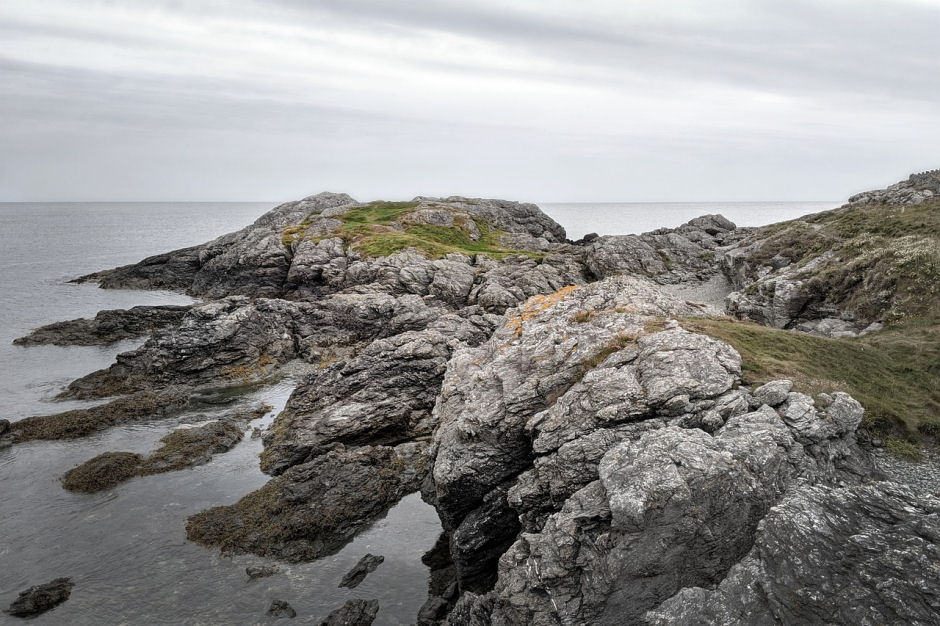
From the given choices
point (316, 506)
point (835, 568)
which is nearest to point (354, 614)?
point (316, 506)

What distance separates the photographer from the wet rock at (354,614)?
19.3 metres

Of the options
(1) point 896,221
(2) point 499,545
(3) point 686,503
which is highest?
(1) point 896,221

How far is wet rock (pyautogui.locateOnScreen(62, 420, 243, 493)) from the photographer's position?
29391 mm

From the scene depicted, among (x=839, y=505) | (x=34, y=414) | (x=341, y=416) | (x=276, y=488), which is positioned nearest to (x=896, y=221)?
(x=839, y=505)

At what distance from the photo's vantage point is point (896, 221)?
46.0 metres

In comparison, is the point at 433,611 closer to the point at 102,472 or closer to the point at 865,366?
the point at 865,366

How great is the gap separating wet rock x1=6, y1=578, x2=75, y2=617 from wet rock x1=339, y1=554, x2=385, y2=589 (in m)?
10.7

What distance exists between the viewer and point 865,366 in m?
23.4

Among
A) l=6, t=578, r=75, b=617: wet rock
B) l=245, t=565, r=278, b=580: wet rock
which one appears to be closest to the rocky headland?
l=245, t=565, r=278, b=580: wet rock

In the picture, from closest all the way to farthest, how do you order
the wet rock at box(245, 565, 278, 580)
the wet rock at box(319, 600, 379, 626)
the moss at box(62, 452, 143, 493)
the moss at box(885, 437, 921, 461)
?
the moss at box(885, 437, 921, 461) < the wet rock at box(319, 600, 379, 626) < the wet rock at box(245, 565, 278, 580) < the moss at box(62, 452, 143, 493)

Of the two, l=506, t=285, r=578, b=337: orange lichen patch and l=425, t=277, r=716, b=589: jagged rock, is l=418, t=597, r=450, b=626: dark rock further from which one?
l=506, t=285, r=578, b=337: orange lichen patch

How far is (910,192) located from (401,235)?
6368 centimetres

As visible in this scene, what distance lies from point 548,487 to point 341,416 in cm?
1827

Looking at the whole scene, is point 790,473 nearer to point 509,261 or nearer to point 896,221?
point 896,221
